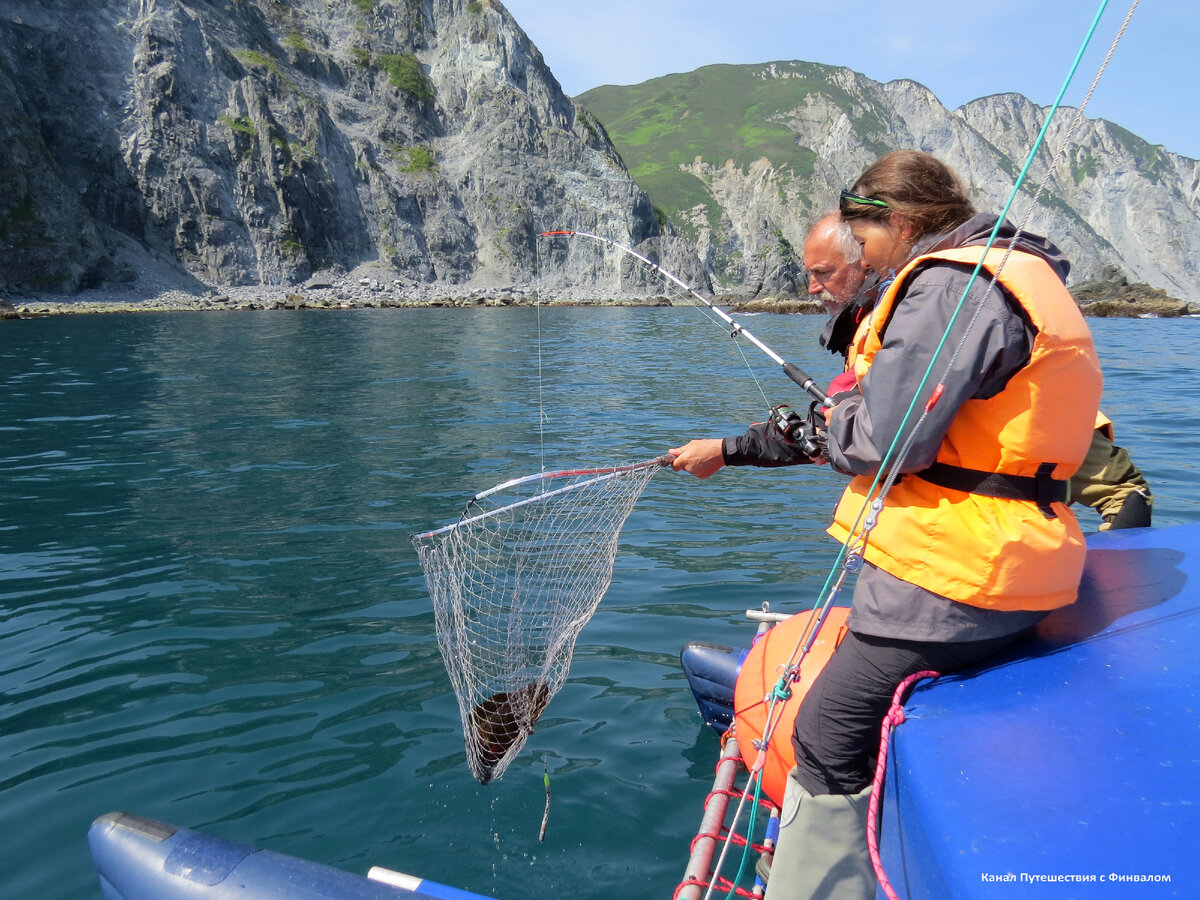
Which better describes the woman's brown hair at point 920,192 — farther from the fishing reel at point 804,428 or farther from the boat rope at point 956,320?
the fishing reel at point 804,428

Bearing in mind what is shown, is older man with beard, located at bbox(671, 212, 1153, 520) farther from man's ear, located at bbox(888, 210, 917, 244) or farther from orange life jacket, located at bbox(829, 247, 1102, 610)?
orange life jacket, located at bbox(829, 247, 1102, 610)

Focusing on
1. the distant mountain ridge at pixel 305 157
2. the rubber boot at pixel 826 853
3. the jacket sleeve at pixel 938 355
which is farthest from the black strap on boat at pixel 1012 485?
the distant mountain ridge at pixel 305 157

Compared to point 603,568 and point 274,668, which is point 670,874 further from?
point 274,668

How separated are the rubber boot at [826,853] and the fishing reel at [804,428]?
182 cm

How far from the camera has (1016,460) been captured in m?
2.54

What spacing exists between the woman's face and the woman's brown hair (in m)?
0.06

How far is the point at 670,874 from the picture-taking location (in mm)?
3949

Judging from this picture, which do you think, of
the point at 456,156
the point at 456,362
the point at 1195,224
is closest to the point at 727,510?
the point at 456,362

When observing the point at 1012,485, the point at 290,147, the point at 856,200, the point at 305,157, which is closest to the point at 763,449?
the point at 856,200

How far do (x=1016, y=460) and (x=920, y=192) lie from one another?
1137 millimetres

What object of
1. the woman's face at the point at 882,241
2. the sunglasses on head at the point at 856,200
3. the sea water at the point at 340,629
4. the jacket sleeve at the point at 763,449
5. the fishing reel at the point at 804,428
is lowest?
the sea water at the point at 340,629

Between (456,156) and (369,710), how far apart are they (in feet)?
341

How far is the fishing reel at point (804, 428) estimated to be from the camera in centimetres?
421

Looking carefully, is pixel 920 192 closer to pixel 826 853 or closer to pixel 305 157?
pixel 826 853
